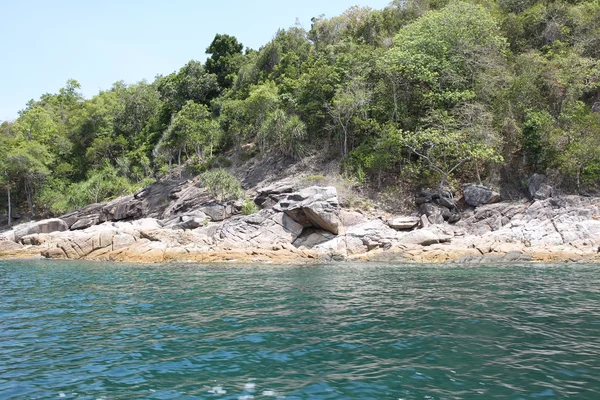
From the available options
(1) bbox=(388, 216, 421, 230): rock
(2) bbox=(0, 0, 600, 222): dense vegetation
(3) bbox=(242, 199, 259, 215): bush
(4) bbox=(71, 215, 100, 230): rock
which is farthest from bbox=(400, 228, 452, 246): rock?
(4) bbox=(71, 215, 100, 230): rock

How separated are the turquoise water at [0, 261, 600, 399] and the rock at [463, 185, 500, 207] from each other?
42.9 feet

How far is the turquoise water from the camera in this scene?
18.5 ft

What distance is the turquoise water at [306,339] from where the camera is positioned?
564 centimetres

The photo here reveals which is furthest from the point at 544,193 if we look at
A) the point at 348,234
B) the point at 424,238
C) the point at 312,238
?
the point at 312,238

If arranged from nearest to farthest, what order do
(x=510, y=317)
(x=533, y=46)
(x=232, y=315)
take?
(x=510, y=317) < (x=232, y=315) < (x=533, y=46)

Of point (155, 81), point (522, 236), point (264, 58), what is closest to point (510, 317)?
point (522, 236)

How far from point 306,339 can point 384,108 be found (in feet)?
93.2

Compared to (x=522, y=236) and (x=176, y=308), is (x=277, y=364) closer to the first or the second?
(x=176, y=308)

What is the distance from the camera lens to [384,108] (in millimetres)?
33688

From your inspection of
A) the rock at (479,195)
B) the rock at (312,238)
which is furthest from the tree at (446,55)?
the rock at (312,238)

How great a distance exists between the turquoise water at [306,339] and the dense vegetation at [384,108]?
16.7 meters

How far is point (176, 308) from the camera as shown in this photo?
36.4 feet

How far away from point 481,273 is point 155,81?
63.4 meters

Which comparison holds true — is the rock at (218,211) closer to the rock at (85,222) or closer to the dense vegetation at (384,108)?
the dense vegetation at (384,108)
